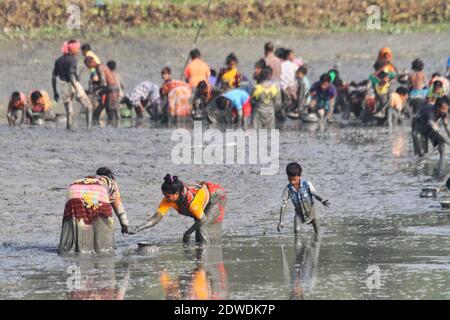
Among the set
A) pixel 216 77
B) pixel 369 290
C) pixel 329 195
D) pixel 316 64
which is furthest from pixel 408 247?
pixel 316 64

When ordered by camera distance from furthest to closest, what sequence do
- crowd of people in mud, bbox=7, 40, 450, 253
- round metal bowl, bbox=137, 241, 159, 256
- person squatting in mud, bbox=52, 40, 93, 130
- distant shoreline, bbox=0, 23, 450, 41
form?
distant shoreline, bbox=0, 23, 450, 41 → crowd of people in mud, bbox=7, 40, 450, 253 → person squatting in mud, bbox=52, 40, 93, 130 → round metal bowl, bbox=137, 241, 159, 256

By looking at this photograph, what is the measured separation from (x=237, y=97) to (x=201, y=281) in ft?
44.0

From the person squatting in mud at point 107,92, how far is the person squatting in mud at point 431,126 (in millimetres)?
7635

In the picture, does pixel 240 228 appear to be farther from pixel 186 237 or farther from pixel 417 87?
pixel 417 87

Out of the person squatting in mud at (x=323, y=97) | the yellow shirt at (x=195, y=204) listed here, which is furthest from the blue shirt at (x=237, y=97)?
the yellow shirt at (x=195, y=204)

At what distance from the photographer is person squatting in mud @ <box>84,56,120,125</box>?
89.8 ft

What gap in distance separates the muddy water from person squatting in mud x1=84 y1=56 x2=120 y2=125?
5.61ft

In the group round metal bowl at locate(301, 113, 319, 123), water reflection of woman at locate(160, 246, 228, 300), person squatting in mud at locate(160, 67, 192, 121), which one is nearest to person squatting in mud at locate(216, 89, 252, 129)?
person squatting in mud at locate(160, 67, 192, 121)

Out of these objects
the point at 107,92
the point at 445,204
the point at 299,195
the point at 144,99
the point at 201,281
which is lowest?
the point at 201,281

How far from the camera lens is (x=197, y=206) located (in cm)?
1478

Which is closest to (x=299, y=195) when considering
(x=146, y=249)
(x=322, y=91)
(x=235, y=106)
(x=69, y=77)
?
(x=146, y=249)

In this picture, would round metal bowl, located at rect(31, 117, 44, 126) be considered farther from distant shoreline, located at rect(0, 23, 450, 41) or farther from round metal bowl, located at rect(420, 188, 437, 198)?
round metal bowl, located at rect(420, 188, 437, 198)

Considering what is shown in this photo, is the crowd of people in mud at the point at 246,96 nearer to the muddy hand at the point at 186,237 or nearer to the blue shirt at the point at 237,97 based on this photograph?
the blue shirt at the point at 237,97
